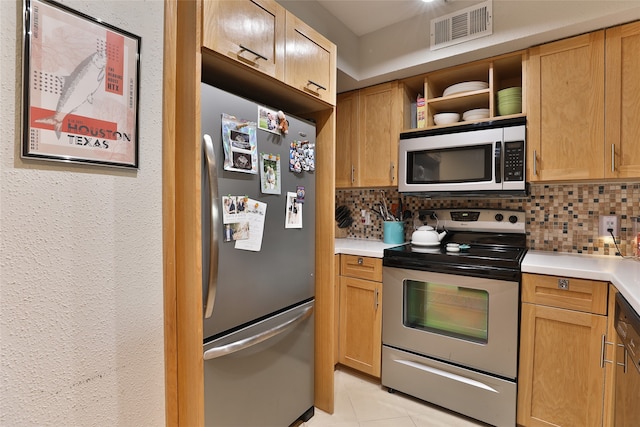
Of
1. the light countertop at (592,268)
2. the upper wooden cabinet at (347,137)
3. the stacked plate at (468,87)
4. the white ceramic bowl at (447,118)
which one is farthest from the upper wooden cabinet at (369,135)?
the light countertop at (592,268)

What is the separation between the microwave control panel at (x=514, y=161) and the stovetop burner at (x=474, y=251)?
0.38 metres

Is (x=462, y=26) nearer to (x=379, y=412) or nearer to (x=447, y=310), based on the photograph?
(x=447, y=310)

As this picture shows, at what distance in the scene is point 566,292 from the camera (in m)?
1.56

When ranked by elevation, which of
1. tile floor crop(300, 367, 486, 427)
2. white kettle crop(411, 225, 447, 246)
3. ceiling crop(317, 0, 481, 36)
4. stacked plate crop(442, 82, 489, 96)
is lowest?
tile floor crop(300, 367, 486, 427)

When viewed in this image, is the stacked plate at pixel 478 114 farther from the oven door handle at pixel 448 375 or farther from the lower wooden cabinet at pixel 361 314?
the oven door handle at pixel 448 375

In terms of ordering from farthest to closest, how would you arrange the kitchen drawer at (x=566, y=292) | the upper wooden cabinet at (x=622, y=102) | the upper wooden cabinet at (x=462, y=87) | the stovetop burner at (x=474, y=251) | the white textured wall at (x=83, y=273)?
the upper wooden cabinet at (x=462, y=87)
the stovetop burner at (x=474, y=251)
the upper wooden cabinet at (x=622, y=102)
the kitchen drawer at (x=566, y=292)
the white textured wall at (x=83, y=273)

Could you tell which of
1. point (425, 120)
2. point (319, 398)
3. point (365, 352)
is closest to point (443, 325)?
point (365, 352)

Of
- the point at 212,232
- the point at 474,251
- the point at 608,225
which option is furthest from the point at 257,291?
the point at 608,225

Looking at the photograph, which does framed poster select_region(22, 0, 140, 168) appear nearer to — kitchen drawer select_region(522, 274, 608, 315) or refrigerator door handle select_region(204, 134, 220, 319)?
refrigerator door handle select_region(204, 134, 220, 319)

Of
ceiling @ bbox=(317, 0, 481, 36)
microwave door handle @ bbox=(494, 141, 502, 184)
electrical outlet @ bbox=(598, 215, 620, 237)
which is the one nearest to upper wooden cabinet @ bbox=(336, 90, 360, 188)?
ceiling @ bbox=(317, 0, 481, 36)

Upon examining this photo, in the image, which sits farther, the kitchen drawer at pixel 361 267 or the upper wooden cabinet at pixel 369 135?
the upper wooden cabinet at pixel 369 135

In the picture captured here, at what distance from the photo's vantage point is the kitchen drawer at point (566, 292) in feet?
4.90

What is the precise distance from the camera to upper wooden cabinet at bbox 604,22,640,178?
5.39 ft

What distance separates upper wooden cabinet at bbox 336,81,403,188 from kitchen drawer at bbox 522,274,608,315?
109 centimetres
